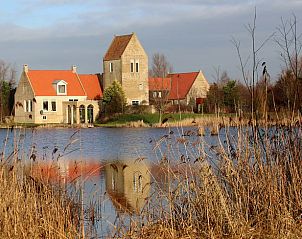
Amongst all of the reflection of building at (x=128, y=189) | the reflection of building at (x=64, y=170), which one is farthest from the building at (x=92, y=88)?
the reflection of building at (x=128, y=189)

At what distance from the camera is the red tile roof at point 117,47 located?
193 ft

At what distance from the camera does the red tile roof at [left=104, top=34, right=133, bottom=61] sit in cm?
5870

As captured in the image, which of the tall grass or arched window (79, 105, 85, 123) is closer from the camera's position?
the tall grass

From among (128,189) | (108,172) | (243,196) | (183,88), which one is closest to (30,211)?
(243,196)

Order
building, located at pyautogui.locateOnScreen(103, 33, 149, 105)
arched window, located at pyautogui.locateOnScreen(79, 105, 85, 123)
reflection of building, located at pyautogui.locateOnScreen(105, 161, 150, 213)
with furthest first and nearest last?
building, located at pyautogui.locateOnScreen(103, 33, 149, 105), arched window, located at pyautogui.locateOnScreen(79, 105, 85, 123), reflection of building, located at pyautogui.locateOnScreen(105, 161, 150, 213)

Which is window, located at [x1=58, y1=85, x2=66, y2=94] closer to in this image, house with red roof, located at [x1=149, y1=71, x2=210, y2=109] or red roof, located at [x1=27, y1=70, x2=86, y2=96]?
red roof, located at [x1=27, y1=70, x2=86, y2=96]

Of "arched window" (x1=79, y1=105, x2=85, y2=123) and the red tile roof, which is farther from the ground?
the red tile roof

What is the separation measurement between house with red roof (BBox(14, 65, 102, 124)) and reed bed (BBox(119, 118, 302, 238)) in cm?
4682

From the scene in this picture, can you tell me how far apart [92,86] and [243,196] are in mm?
53032

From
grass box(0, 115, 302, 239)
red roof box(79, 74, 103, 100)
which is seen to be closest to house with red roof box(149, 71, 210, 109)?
red roof box(79, 74, 103, 100)

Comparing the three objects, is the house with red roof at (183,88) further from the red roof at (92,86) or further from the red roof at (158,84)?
the red roof at (92,86)

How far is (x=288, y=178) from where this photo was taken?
7.29 metres

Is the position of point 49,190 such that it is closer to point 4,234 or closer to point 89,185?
point 4,234

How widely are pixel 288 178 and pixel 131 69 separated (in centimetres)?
5172
